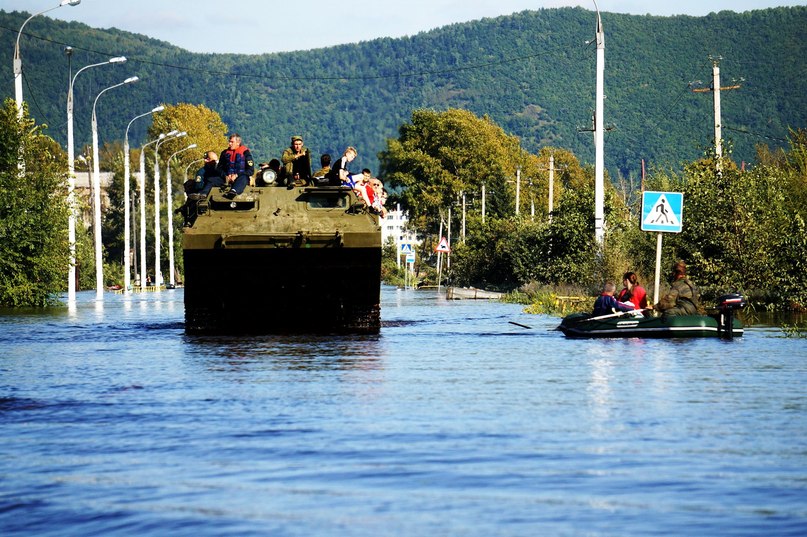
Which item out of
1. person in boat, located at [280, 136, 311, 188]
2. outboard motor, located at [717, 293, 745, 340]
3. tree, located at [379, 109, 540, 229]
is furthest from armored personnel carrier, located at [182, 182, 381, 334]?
tree, located at [379, 109, 540, 229]

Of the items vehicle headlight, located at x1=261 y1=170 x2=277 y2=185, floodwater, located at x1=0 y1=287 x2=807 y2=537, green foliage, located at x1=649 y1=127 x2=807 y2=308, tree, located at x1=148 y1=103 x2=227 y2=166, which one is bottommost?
floodwater, located at x1=0 y1=287 x2=807 y2=537

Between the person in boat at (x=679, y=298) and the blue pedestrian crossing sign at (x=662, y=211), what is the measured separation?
2212 millimetres

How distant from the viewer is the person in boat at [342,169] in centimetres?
2802

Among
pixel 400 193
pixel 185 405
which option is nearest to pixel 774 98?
pixel 400 193

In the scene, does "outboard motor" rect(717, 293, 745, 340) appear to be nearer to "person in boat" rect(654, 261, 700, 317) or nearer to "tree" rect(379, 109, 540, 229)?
"person in boat" rect(654, 261, 700, 317)

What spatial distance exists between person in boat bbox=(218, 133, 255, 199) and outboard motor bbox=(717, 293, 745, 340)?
29.1 feet

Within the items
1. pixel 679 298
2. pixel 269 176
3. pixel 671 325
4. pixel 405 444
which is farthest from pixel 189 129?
A: pixel 405 444

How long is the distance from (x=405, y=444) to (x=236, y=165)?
57.3 feet

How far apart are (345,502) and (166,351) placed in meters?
14.7

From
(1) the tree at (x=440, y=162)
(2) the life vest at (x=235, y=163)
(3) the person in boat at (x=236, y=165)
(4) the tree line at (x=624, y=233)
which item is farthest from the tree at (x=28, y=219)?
(1) the tree at (x=440, y=162)

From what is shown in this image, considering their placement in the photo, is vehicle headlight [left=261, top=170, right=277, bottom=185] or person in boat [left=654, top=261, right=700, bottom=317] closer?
person in boat [left=654, top=261, right=700, bottom=317]

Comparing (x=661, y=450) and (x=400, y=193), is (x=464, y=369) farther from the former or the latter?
(x=400, y=193)

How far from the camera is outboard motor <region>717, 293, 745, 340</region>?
24.9 meters

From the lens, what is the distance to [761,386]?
55.2ft
